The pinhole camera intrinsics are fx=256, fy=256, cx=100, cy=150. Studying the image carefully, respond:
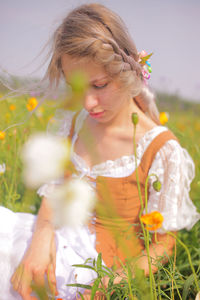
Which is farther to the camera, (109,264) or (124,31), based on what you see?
(109,264)

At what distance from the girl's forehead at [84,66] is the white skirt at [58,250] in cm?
46

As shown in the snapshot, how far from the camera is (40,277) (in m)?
0.64

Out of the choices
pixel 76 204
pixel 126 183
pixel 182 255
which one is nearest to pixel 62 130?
pixel 126 183

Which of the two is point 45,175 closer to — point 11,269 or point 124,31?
point 124,31

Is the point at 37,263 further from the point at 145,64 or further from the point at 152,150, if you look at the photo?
the point at 145,64

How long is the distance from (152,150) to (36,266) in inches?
17.9

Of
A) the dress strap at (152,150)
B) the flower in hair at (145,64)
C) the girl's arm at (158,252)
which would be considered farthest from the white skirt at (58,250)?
the flower in hair at (145,64)

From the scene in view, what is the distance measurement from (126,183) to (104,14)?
48 centimetres

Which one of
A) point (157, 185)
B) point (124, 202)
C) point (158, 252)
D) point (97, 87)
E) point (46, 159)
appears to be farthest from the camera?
point (124, 202)

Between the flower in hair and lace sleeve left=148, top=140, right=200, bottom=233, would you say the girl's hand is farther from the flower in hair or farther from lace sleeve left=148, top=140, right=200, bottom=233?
the flower in hair

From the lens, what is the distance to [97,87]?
1.86 ft

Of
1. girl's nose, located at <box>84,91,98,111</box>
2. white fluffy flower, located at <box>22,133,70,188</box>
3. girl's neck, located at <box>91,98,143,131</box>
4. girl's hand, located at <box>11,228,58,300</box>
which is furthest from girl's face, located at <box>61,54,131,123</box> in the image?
girl's hand, located at <box>11,228,58,300</box>

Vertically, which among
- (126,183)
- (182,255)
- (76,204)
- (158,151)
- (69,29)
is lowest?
(182,255)

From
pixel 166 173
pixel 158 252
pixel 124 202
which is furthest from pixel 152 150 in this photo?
pixel 158 252
